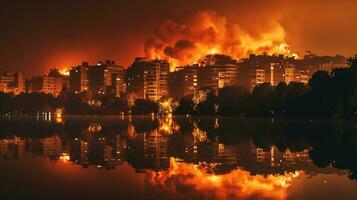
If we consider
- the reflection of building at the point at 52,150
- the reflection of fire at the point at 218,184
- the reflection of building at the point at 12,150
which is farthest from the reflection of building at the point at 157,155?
the reflection of building at the point at 12,150

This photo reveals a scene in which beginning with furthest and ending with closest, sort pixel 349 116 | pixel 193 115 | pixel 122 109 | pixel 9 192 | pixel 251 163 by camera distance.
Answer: pixel 122 109
pixel 193 115
pixel 349 116
pixel 251 163
pixel 9 192

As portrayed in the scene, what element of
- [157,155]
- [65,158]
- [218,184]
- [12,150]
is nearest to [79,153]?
[65,158]

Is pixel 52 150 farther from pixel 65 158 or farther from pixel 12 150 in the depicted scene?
pixel 65 158

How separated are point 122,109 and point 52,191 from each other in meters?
162

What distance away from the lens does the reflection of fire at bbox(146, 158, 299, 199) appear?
1814 centimetres

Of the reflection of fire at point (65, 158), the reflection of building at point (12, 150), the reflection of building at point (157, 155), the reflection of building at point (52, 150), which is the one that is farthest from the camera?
the reflection of building at point (52, 150)

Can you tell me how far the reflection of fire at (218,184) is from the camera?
18141mm

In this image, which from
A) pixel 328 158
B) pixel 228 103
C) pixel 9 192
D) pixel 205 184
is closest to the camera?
pixel 9 192

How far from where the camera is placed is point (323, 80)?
281 feet

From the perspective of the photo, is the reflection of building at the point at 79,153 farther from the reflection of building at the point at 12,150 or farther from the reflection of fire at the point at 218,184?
the reflection of fire at the point at 218,184

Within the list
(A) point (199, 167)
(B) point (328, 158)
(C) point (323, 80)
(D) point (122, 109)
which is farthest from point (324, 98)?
(D) point (122, 109)

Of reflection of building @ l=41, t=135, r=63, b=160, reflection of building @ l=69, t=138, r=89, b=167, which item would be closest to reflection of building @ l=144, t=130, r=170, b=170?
reflection of building @ l=69, t=138, r=89, b=167

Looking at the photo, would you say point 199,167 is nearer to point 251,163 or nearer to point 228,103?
point 251,163

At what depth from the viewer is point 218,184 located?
20.1 m
